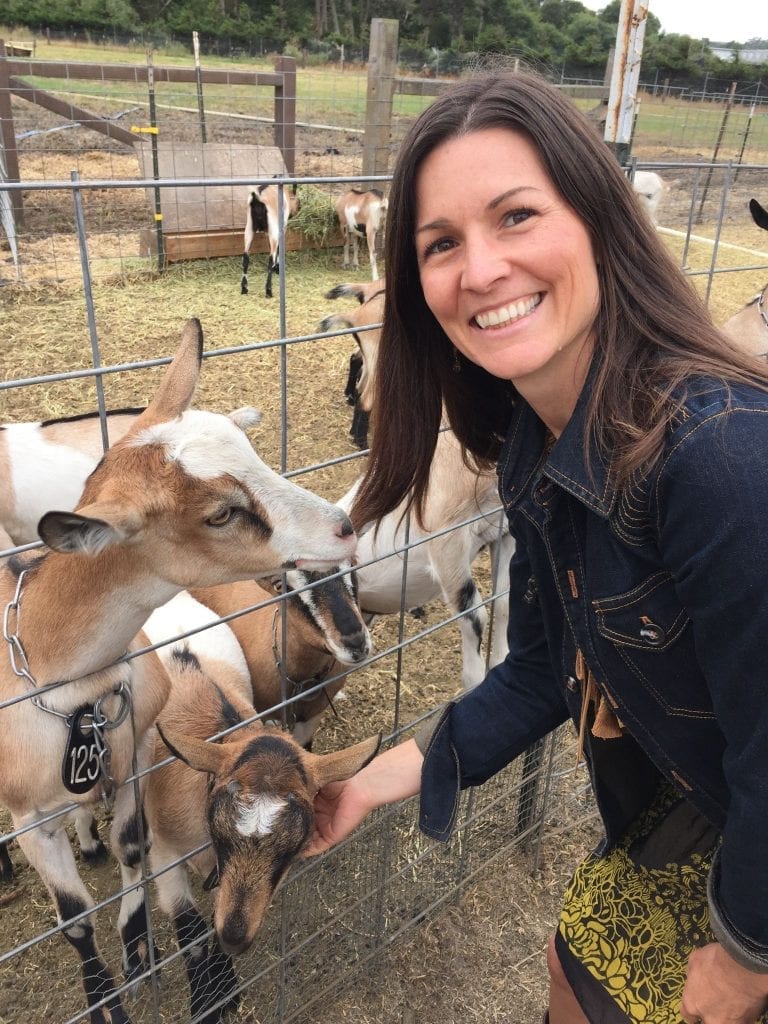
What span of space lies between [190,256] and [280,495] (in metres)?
8.84

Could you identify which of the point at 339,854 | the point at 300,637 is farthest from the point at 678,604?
the point at 300,637

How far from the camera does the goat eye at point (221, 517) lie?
1633 mm

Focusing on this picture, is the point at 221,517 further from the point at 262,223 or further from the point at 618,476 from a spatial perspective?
the point at 262,223

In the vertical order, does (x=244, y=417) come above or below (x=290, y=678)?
above

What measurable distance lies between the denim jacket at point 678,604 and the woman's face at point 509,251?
0.42 feet

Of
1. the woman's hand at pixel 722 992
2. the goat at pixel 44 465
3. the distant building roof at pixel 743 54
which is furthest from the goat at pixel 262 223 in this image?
the distant building roof at pixel 743 54

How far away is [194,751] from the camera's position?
1.93 m

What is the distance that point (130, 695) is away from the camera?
1.81m

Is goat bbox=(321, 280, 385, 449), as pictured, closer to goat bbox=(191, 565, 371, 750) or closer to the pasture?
the pasture

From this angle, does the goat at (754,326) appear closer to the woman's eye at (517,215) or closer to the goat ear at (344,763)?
the goat ear at (344,763)

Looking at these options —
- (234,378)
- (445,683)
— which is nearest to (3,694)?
(445,683)

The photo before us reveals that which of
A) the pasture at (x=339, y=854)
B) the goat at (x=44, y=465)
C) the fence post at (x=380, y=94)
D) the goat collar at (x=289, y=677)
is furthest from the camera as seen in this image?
the fence post at (x=380, y=94)

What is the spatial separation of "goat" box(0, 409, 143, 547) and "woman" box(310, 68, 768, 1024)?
9.22 ft

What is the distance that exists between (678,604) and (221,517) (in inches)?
36.3
